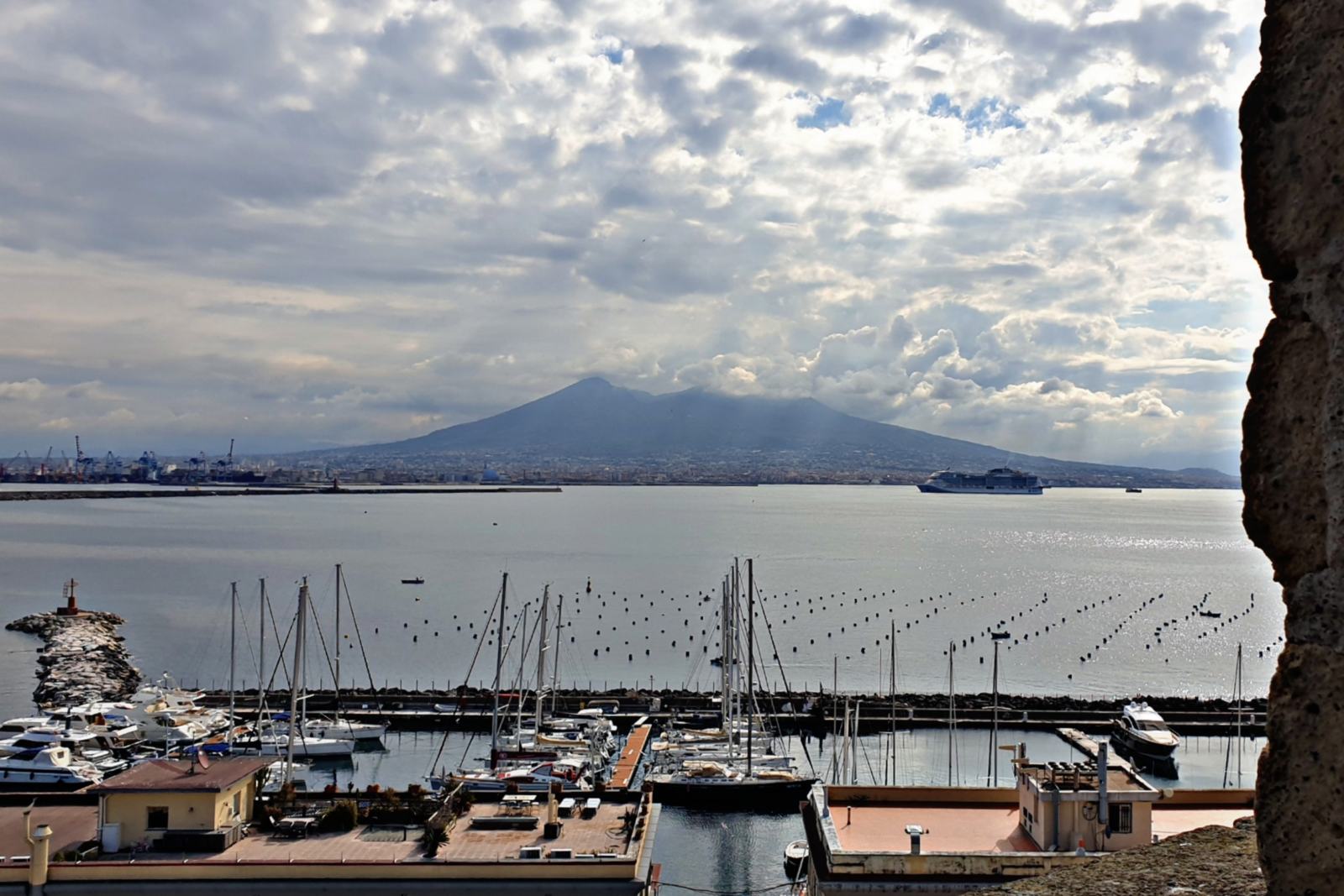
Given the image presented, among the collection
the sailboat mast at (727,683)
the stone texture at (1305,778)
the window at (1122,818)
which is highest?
the stone texture at (1305,778)

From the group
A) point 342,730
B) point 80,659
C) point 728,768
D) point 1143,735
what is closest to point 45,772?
point 342,730

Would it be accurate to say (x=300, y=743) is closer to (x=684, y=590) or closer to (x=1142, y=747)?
(x=1142, y=747)

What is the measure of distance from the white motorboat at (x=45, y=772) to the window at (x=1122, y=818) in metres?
22.0

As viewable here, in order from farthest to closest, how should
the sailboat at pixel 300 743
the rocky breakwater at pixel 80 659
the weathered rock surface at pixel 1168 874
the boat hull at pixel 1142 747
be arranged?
the rocky breakwater at pixel 80 659, the boat hull at pixel 1142 747, the sailboat at pixel 300 743, the weathered rock surface at pixel 1168 874

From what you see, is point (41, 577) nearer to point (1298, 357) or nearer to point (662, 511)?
point (1298, 357)

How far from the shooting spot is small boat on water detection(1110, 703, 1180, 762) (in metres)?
30.1

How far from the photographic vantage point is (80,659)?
43.0 m

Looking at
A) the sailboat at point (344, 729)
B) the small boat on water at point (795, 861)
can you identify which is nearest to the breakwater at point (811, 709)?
the sailboat at point (344, 729)

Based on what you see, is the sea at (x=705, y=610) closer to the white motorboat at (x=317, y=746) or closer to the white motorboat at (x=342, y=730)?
the white motorboat at (x=317, y=746)

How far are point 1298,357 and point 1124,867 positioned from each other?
5.32 ft

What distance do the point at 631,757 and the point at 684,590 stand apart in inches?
1701

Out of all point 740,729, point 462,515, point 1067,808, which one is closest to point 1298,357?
point 1067,808

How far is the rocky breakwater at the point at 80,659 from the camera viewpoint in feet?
123

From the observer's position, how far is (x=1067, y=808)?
11.5 meters
